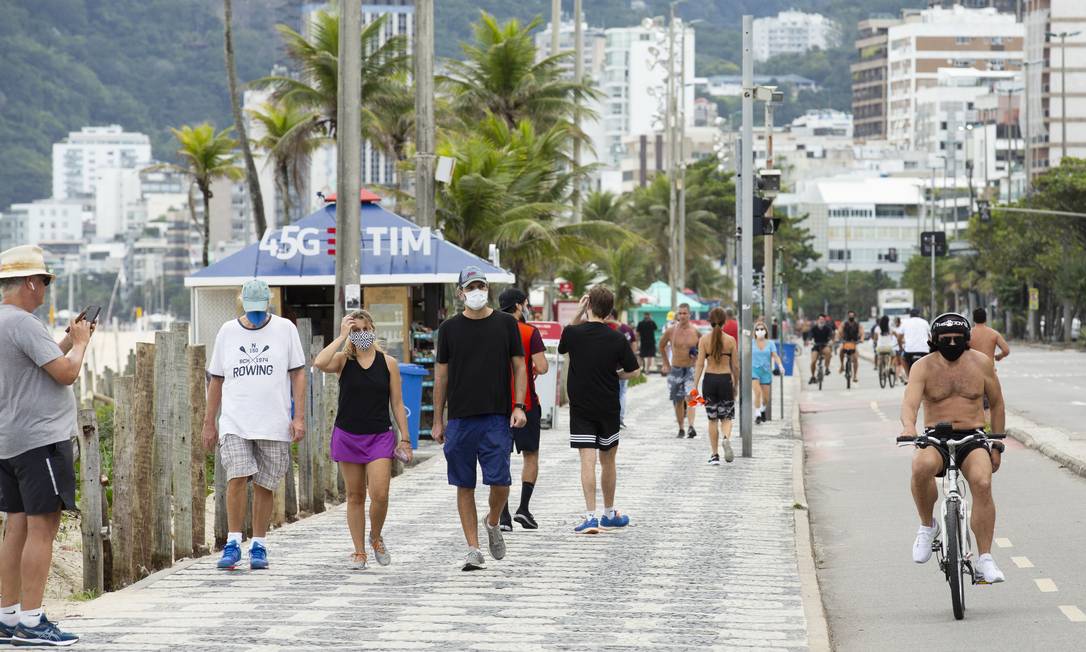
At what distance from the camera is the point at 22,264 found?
27.7 feet

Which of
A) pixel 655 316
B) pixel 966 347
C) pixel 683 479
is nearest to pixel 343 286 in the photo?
pixel 683 479

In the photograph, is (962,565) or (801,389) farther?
(801,389)

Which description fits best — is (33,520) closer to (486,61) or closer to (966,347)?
(966,347)

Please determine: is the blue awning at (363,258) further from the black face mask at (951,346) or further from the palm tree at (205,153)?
the palm tree at (205,153)

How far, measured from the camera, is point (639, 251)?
223 feet

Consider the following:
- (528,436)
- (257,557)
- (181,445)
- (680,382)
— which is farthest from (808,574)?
(680,382)

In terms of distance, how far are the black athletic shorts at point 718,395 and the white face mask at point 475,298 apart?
8849mm

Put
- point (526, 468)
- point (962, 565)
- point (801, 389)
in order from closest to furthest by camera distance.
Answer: point (962, 565) → point (526, 468) → point (801, 389)

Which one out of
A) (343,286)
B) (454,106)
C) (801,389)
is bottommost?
(801,389)

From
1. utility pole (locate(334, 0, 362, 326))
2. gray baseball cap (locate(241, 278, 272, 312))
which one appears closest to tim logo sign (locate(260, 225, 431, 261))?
utility pole (locate(334, 0, 362, 326))

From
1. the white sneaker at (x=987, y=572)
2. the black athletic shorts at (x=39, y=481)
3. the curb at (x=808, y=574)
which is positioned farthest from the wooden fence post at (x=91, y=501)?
the white sneaker at (x=987, y=572)

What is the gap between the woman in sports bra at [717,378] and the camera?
1941cm

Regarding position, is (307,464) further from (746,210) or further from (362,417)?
(746,210)

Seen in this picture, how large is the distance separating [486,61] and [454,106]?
1412 millimetres
